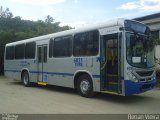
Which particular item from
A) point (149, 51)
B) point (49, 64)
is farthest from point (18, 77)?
point (149, 51)

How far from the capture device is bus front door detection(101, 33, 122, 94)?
9.60 metres

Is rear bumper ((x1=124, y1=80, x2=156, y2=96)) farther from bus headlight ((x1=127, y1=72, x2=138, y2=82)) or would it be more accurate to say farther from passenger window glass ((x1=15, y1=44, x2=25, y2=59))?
passenger window glass ((x1=15, y1=44, x2=25, y2=59))

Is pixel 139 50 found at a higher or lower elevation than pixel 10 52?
lower

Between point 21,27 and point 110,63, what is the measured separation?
41.7m

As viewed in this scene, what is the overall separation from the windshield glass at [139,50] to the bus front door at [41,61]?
5.87 m

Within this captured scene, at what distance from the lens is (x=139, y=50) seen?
984 cm

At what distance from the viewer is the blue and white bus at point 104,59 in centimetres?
923

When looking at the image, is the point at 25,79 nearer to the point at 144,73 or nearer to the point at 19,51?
the point at 19,51

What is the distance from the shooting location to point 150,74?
10.1 metres

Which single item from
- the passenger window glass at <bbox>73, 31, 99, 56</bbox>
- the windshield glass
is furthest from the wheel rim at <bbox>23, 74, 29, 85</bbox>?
the windshield glass

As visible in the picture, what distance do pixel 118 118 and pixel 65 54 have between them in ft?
18.2

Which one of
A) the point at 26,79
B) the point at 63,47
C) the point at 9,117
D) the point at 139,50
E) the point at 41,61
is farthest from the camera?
the point at 26,79

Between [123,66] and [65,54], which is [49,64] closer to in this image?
[65,54]

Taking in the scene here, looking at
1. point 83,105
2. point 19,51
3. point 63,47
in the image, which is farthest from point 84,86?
point 19,51
